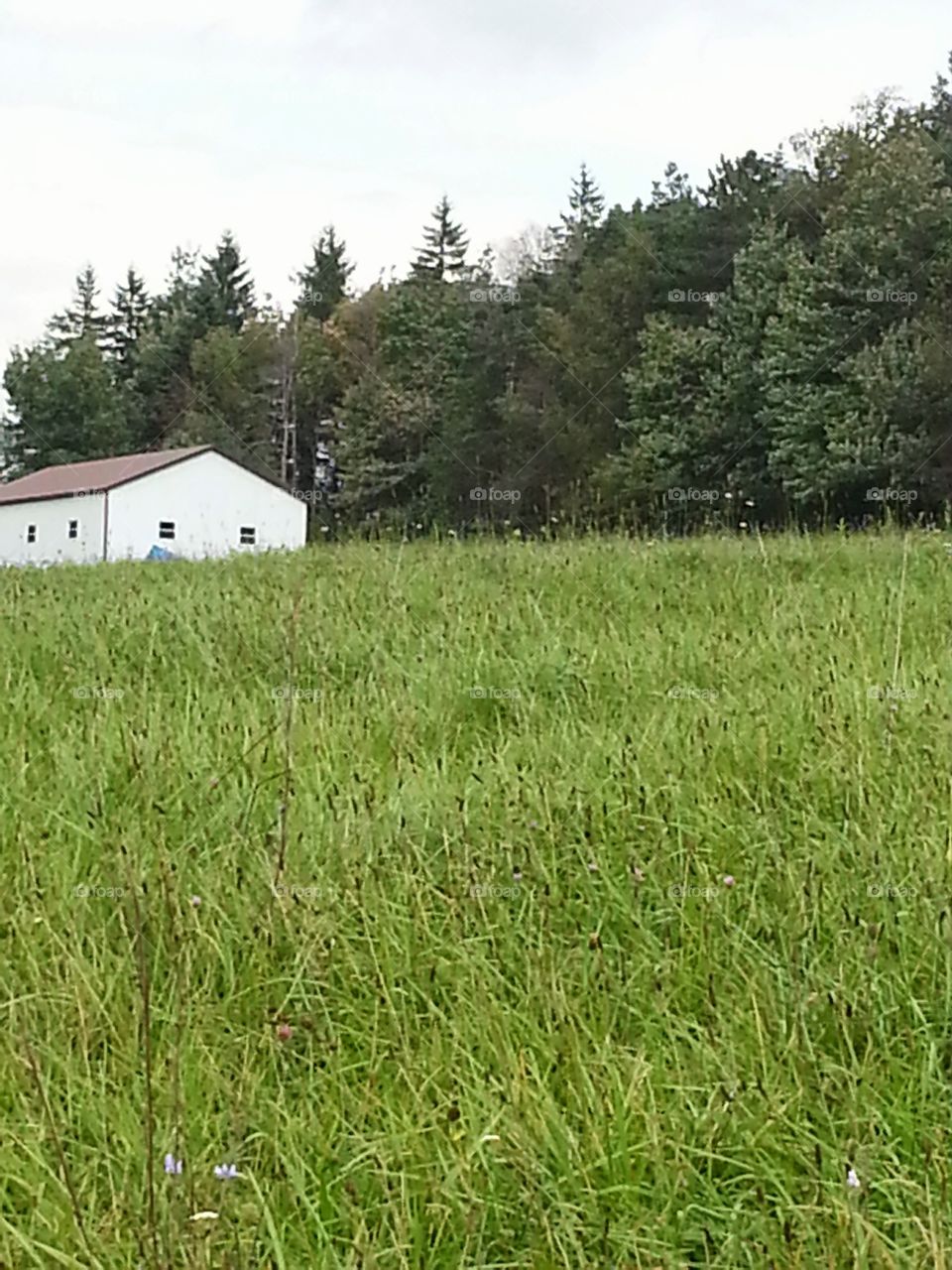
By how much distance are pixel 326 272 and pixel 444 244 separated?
21.3 ft

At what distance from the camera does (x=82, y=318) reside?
6331 centimetres

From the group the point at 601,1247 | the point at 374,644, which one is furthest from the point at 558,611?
the point at 601,1247

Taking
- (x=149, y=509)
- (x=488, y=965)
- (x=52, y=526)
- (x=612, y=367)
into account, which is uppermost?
(x=612, y=367)

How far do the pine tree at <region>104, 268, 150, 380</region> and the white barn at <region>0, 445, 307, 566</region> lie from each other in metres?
27.2

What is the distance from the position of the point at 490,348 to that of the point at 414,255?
54.2 ft

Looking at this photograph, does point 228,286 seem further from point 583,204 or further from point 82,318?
point 583,204

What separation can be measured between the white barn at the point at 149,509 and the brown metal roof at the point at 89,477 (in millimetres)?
41

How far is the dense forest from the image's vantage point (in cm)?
2325

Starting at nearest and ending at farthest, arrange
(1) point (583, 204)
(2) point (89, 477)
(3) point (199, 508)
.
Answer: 1. (3) point (199, 508)
2. (2) point (89, 477)
3. (1) point (583, 204)

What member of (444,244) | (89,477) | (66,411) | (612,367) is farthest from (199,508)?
(444,244)

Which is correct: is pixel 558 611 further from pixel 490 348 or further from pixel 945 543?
pixel 490 348

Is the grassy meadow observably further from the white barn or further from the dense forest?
the white barn

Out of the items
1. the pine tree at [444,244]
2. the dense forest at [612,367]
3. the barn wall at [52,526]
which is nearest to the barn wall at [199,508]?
the barn wall at [52,526]

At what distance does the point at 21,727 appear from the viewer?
12.4 feet
